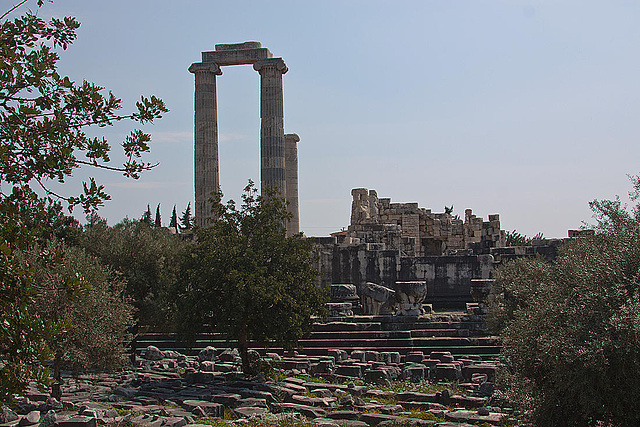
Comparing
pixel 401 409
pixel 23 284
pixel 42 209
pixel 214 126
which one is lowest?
pixel 401 409

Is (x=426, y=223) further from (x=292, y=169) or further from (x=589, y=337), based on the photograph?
(x=589, y=337)

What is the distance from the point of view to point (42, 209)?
18.0 ft

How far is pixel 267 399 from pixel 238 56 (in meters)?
19.2

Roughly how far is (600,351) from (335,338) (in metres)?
12.7

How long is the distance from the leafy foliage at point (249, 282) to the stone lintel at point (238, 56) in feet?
47.9

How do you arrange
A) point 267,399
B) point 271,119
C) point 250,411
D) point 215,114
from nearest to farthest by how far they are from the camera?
point 250,411
point 267,399
point 271,119
point 215,114

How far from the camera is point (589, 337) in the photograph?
25.0 feet

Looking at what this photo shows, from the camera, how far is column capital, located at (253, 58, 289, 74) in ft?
93.3

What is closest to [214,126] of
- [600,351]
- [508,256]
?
[508,256]

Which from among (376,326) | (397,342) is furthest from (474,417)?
(376,326)

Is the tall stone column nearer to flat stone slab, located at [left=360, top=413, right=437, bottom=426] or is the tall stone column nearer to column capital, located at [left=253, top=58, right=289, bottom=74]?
column capital, located at [left=253, top=58, right=289, bottom=74]

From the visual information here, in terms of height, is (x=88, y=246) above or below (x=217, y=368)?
above

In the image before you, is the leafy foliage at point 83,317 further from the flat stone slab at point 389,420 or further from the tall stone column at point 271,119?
the tall stone column at point 271,119

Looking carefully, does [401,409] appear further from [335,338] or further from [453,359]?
[335,338]
